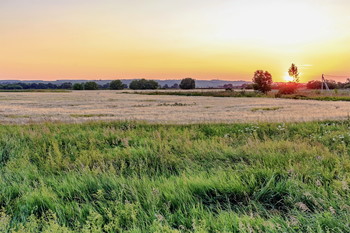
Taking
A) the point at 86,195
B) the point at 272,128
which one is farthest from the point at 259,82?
the point at 86,195

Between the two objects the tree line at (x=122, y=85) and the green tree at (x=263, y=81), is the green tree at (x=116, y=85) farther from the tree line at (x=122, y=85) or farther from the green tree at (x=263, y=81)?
the green tree at (x=263, y=81)

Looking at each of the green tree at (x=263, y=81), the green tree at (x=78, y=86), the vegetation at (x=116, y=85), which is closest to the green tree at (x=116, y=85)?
the vegetation at (x=116, y=85)

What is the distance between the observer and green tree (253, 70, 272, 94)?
87469 mm

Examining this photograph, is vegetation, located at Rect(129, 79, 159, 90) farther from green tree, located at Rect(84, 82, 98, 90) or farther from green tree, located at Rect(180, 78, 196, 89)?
green tree, located at Rect(84, 82, 98, 90)

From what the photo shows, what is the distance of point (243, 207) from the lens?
539cm

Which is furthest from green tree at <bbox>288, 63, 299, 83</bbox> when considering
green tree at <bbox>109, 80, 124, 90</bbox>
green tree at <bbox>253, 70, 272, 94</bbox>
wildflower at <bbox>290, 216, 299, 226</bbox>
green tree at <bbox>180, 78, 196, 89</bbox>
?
wildflower at <bbox>290, 216, 299, 226</bbox>

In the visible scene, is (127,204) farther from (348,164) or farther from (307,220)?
(348,164)

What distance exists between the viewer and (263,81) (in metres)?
87.6

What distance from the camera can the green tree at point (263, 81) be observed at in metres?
87.5

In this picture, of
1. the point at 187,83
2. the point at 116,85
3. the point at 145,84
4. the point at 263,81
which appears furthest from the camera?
the point at 116,85

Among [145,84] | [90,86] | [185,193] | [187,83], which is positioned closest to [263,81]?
[187,83]

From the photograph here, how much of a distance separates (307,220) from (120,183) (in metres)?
3.60

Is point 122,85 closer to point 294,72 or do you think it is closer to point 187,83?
point 187,83

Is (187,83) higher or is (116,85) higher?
(187,83)
